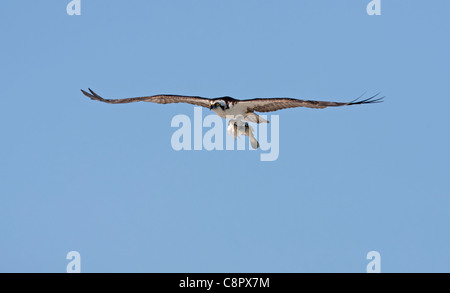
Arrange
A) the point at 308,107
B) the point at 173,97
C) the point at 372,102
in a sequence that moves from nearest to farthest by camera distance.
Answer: the point at 372,102, the point at 308,107, the point at 173,97

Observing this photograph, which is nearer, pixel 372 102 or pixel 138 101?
pixel 372 102

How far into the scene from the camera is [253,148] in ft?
144

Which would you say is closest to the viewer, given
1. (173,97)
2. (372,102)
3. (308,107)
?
(372,102)
